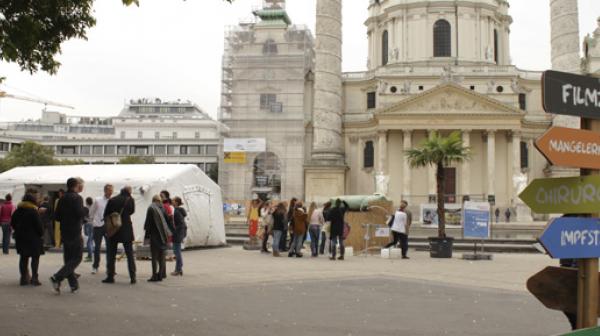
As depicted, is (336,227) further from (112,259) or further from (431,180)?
(431,180)

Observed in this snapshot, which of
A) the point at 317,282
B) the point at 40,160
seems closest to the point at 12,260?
the point at 317,282

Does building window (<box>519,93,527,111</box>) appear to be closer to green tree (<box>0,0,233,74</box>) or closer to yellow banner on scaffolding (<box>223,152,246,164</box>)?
yellow banner on scaffolding (<box>223,152,246,164</box>)

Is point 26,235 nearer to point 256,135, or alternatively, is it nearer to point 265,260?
point 265,260

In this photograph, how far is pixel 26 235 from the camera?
984 centimetres

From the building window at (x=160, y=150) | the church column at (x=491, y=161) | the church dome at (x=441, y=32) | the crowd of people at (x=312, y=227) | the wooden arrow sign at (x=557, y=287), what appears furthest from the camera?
the building window at (x=160, y=150)

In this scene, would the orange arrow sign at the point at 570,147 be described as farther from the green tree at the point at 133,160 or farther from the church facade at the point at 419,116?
the green tree at the point at 133,160

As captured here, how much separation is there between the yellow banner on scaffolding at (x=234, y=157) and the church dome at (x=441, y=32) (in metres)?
16.1

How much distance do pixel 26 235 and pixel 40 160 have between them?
2322 inches

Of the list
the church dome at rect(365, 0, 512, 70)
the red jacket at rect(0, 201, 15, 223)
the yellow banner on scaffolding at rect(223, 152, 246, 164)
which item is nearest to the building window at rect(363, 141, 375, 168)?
the church dome at rect(365, 0, 512, 70)

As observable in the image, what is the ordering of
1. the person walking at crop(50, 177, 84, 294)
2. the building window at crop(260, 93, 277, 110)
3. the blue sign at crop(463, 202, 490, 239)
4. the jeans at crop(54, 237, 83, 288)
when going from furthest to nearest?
the building window at crop(260, 93, 277, 110), the blue sign at crop(463, 202, 490, 239), the person walking at crop(50, 177, 84, 294), the jeans at crop(54, 237, 83, 288)

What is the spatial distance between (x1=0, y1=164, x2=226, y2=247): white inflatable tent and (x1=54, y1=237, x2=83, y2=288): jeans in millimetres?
8049

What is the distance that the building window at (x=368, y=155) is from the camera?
50.5 metres

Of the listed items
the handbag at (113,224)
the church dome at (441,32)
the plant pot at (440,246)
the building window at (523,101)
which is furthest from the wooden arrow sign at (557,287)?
the church dome at (441,32)

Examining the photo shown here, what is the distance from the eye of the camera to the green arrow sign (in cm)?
405
